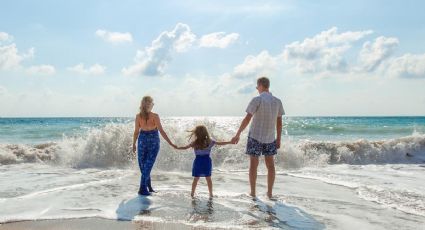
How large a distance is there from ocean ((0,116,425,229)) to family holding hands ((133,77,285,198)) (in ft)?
1.65

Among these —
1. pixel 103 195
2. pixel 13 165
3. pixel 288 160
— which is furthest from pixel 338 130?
pixel 103 195

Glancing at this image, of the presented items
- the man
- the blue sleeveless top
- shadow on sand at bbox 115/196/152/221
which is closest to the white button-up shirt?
the man

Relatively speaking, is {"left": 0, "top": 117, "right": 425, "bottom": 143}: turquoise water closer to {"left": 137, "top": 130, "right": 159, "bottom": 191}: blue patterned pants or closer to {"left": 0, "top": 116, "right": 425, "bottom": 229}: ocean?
{"left": 0, "top": 116, "right": 425, "bottom": 229}: ocean

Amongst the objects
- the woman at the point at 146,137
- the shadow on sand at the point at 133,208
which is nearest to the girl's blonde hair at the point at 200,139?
the woman at the point at 146,137

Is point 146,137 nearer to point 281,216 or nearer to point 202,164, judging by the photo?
point 202,164

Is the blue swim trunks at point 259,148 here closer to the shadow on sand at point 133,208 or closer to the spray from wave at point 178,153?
the shadow on sand at point 133,208

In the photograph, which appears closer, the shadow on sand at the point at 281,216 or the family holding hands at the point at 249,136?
the shadow on sand at the point at 281,216

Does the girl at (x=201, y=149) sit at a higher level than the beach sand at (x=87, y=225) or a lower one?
higher

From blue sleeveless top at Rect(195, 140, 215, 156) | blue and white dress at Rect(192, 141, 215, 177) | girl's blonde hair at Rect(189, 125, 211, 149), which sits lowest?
blue and white dress at Rect(192, 141, 215, 177)

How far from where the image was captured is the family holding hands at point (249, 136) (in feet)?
22.8

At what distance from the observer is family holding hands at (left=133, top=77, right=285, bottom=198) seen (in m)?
6.95

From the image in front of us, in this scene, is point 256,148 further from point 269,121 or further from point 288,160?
point 288,160

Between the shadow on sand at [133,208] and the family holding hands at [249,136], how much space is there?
46 centimetres

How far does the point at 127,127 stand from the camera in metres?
14.6
